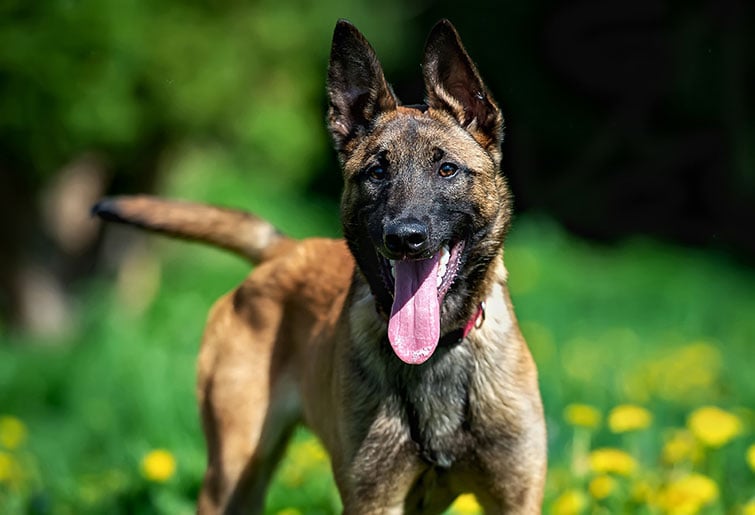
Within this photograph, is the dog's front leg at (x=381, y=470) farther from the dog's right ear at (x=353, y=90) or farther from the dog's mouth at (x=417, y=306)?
the dog's right ear at (x=353, y=90)

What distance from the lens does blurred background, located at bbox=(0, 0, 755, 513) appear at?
509 cm

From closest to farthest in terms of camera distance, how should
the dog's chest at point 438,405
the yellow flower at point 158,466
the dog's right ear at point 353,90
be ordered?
the dog's chest at point 438,405 < the dog's right ear at point 353,90 < the yellow flower at point 158,466

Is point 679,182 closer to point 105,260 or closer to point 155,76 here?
point 105,260

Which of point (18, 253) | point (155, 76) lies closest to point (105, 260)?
point (18, 253)

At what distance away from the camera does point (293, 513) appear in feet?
14.0

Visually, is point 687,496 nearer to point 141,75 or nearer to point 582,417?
point 582,417

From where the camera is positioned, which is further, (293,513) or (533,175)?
(533,175)

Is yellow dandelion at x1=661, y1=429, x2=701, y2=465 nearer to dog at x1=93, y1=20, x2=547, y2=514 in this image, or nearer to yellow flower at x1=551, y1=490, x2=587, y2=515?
yellow flower at x1=551, y1=490, x2=587, y2=515

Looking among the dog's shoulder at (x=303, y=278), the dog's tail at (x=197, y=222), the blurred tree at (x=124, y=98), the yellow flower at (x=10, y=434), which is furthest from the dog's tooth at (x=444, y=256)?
the blurred tree at (x=124, y=98)

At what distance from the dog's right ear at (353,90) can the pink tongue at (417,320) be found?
1.98ft

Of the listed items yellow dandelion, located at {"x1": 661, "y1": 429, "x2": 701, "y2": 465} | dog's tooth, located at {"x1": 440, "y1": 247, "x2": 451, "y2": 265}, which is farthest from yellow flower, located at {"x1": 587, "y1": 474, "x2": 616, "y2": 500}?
dog's tooth, located at {"x1": 440, "y1": 247, "x2": 451, "y2": 265}

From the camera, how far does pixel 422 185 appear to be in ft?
11.3

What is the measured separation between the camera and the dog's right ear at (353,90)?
3.67 m

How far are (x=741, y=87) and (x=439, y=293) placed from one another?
491 inches
